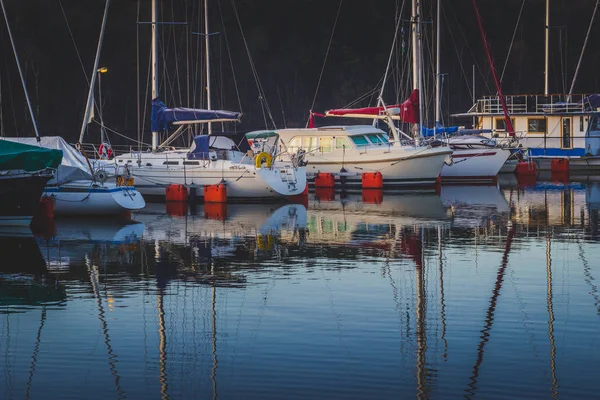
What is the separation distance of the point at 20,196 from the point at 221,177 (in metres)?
10.1

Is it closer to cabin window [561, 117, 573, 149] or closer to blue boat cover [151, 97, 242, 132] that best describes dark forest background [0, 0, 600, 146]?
cabin window [561, 117, 573, 149]

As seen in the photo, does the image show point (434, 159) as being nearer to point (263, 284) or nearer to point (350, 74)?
point (263, 284)

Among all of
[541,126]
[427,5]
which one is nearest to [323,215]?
[541,126]

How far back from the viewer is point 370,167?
43.4 m

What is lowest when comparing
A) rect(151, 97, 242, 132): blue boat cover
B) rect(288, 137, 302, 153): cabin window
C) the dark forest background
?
rect(288, 137, 302, 153): cabin window

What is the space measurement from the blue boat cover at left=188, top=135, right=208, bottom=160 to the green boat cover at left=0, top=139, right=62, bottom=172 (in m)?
10.0

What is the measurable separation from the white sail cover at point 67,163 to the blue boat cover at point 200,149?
587 centimetres

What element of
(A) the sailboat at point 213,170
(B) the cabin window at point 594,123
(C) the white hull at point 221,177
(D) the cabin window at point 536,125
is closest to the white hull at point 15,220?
(A) the sailboat at point 213,170

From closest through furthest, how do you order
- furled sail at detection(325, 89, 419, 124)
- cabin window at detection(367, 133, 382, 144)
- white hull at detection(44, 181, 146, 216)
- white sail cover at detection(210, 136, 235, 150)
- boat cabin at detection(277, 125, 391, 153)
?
white hull at detection(44, 181, 146, 216) → white sail cover at detection(210, 136, 235, 150) → boat cabin at detection(277, 125, 391, 153) → cabin window at detection(367, 133, 382, 144) → furled sail at detection(325, 89, 419, 124)

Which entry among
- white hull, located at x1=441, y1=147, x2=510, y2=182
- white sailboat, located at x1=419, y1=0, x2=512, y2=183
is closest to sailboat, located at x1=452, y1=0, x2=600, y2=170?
white sailboat, located at x1=419, y1=0, x2=512, y2=183

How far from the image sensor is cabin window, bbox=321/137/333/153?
4400 centimetres

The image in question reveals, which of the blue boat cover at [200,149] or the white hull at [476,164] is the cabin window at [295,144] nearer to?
the blue boat cover at [200,149]

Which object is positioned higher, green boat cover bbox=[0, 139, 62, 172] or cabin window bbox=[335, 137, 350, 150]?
cabin window bbox=[335, 137, 350, 150]

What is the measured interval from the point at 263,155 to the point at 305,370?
934 inches
